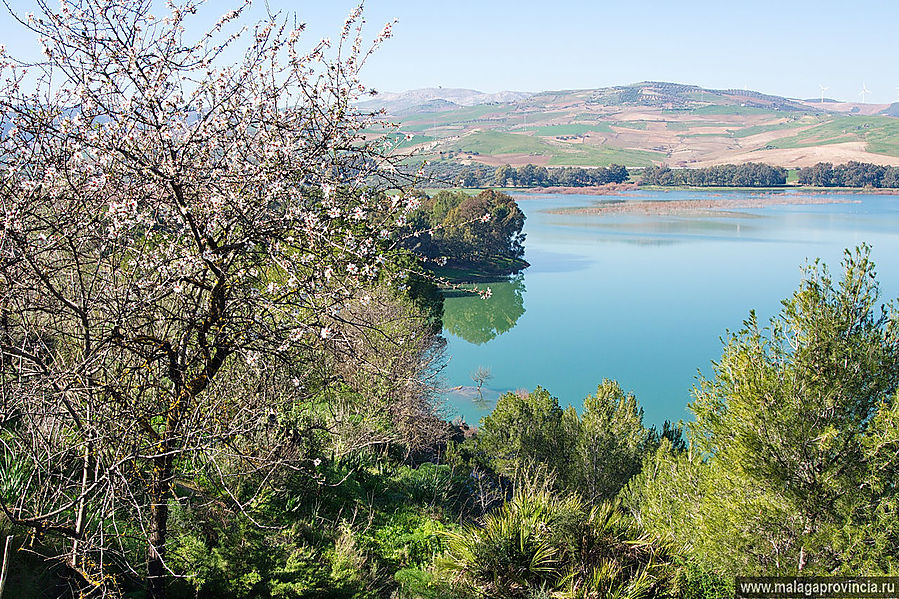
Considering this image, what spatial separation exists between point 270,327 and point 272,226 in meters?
0.71

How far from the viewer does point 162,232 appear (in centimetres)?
463

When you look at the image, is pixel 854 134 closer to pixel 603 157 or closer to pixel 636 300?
pixel 603 157

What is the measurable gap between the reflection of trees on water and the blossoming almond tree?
3582 cm

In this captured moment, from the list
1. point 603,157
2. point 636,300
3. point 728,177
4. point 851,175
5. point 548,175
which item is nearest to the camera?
point 636,300

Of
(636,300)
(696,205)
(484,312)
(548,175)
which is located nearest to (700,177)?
(696,205)

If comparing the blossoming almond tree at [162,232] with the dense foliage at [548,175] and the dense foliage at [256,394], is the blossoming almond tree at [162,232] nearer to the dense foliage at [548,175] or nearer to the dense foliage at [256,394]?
the dense foliage at [256,394]

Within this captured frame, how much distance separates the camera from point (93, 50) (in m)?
4.02

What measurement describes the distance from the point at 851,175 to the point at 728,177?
63.2 ft

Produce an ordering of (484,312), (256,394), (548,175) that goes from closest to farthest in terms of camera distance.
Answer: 1. (256,394)
2. (484,312)
3. (548,175)

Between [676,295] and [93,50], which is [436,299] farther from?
[676,295]

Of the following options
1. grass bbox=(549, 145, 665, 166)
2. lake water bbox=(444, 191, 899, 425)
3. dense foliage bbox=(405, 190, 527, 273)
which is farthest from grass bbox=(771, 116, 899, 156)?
dense foliage bbox=(405, 190, 527, 273)

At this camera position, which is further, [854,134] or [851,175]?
[854,134]

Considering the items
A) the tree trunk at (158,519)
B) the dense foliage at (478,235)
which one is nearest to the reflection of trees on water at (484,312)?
the dense foliage at (478,235)

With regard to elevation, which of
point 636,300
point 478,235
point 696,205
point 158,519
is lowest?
point 636,300
